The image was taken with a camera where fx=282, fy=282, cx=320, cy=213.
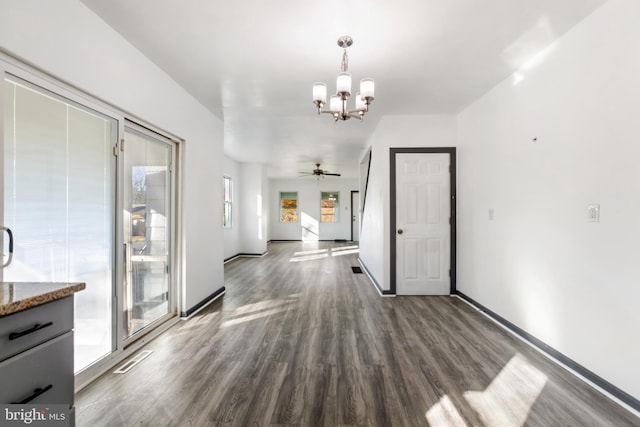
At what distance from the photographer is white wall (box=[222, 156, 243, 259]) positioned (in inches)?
285

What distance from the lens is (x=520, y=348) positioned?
2.56 m

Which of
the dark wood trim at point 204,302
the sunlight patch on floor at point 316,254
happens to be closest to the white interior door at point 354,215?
the sunlight patch on floor at point 316,254

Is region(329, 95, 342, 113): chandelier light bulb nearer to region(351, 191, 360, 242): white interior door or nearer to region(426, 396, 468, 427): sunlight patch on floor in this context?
region(426, 396, 468, 427): sunlight patch on floor

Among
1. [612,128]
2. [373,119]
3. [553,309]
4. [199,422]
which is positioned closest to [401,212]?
[373,119]

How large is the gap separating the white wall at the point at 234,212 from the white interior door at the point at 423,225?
467cm

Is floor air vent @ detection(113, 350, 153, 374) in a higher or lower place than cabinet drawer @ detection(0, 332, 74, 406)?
lower

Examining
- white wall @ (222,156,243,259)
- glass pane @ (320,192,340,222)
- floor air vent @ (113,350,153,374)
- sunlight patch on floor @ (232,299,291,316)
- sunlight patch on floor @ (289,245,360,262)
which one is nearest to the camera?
floor air vent @ (113,350,153,374)

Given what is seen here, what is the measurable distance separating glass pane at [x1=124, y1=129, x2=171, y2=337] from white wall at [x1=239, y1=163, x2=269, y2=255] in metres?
4.80

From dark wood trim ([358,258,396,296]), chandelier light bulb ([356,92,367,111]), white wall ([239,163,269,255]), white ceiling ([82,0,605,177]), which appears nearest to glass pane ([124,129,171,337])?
white ceiling ([82,0,605,177])

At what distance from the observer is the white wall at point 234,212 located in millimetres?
7250

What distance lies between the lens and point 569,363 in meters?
2.22

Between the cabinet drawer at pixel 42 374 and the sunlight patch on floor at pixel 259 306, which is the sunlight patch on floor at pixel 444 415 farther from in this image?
the sunlight patch on floor at pixel 259 306

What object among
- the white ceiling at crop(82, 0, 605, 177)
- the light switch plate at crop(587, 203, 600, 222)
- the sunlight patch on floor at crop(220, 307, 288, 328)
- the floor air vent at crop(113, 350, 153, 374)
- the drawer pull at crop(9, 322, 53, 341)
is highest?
the white ceiling at crop(82, 0, 605, 177)

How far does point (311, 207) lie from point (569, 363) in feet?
31.4
